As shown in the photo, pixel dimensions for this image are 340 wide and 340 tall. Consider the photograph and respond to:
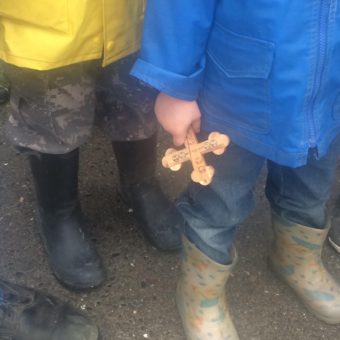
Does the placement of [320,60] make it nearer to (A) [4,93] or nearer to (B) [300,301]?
(B) [300,301]

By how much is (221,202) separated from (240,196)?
1.7 inches

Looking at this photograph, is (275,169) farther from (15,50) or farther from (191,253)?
(15,50)

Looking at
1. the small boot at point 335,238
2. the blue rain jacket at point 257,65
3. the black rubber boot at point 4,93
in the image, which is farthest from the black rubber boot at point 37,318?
the black rubber boot at point 4,93

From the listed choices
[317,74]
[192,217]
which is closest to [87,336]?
[192,217]

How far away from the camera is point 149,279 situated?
1553mm

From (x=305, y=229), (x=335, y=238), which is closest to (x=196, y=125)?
(x=305, y=229)

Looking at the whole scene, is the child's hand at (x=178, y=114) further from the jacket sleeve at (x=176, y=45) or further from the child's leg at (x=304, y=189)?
the child's leg at (x=304, y=189)

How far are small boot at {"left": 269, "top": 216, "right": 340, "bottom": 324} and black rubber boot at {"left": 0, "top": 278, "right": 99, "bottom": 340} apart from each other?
50 centimetres

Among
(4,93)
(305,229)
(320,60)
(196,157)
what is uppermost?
(320,60)

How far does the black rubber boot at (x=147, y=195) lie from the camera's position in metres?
1.60

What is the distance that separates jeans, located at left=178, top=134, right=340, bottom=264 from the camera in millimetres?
1189

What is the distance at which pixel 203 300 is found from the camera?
1.37 meters

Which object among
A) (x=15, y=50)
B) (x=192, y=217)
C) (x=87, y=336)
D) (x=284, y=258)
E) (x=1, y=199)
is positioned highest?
(x=15, y=50)

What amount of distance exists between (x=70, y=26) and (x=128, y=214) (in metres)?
0.76
